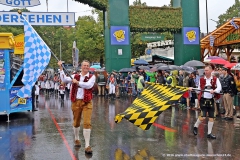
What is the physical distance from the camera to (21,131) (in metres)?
10.2

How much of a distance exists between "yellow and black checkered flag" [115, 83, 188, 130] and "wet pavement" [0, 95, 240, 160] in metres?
0.49

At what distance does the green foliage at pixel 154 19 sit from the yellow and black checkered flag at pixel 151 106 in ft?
53.1

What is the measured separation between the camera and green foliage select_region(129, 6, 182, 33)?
25.4 meters

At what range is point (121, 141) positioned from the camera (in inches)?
334

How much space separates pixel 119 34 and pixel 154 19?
9.50 ft

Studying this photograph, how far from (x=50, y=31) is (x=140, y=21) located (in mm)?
37488

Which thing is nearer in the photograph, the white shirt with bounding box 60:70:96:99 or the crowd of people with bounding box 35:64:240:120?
the white shirt with bounding box 60:70:96:99

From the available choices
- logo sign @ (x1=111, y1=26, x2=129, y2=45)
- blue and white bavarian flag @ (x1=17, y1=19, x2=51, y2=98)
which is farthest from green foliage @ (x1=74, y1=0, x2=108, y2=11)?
blue and white bavarian flag @ (x1=17, y1=19, x2=51, y2=98)

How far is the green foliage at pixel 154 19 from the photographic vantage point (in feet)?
83.4

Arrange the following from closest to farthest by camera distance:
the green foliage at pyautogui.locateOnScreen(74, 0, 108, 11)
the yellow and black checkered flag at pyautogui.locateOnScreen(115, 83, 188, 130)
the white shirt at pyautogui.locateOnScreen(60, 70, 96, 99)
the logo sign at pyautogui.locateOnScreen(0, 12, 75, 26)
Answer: the white shirt at pyautogui.locateOnScreen(60, 70, 96, 99) → the yellow and black checkered flag at pyautogui.locateOnScreen(115, 83, 188, 130) → the logo sign at pyautogui.locateOnScreen(0, 12, 75, 26) → the green foliage at pyautogui.locateOnScreen(74, 0, 108, 11)

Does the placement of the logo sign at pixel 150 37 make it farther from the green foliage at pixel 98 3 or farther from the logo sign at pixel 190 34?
the green foliage at pixel 98 3

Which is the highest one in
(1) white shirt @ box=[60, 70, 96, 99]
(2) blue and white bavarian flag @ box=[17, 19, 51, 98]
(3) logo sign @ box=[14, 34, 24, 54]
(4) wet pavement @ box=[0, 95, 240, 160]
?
(3) logo sign @ box=[14, 34, 24, 54]

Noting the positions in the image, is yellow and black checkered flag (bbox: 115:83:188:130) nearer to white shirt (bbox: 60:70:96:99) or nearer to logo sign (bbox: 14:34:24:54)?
white shirt (bbox: 60:70:96:99)

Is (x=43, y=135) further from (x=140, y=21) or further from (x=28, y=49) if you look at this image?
(x=140, y=21)
